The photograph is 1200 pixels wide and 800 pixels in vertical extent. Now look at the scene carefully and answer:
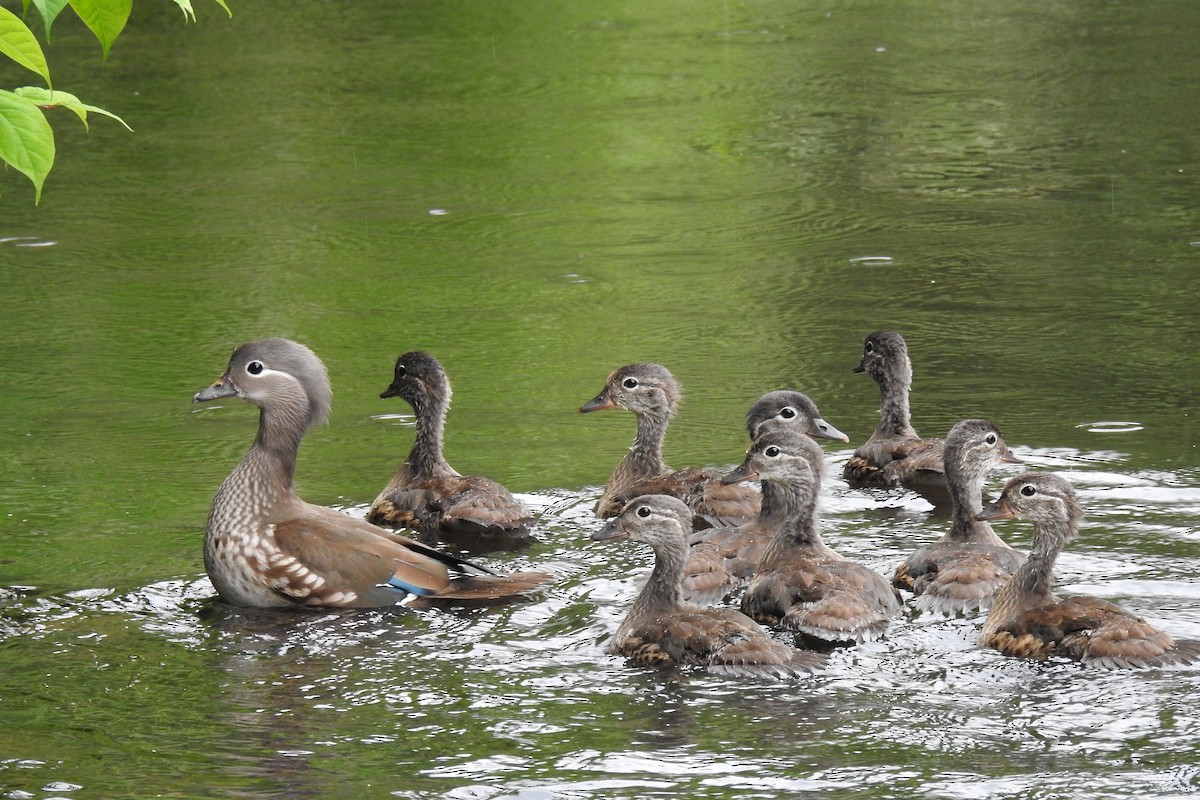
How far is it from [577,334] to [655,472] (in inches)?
124

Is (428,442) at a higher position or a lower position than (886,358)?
lower

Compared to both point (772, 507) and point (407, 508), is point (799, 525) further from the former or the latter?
point (407, 508)

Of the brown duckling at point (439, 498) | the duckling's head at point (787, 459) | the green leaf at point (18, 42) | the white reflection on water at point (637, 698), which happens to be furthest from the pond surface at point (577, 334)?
the green leaf at point (18, 42)

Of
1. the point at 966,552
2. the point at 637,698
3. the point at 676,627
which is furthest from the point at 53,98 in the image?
the point at 966,552

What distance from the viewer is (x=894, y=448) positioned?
9.37 metres

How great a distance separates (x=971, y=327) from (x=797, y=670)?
5.81 meters

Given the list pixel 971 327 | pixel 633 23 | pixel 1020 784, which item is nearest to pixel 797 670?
pixel 1020 784

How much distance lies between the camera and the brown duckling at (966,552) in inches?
296

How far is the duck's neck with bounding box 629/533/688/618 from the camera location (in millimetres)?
7188

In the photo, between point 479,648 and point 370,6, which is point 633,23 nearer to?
point 370,6

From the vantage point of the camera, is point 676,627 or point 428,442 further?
point 428,442

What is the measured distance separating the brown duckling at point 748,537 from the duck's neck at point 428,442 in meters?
1.39

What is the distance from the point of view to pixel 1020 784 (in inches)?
228

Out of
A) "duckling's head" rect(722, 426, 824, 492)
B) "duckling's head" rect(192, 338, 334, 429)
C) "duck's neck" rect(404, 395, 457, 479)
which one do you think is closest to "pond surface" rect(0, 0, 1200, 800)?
"duck's neck" rect(404, 395, 457, 479)
